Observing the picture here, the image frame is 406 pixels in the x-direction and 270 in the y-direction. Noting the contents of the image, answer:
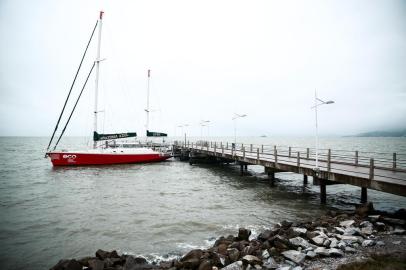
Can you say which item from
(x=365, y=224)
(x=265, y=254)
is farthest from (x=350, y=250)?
(x=365, y=224)

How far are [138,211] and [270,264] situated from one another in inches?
402

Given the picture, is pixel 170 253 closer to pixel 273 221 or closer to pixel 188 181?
pixel 273 221

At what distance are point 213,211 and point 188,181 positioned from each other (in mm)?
10795

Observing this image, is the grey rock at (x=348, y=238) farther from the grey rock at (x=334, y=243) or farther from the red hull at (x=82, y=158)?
the red hull at (x=82, y=158)

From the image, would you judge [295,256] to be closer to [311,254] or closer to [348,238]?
[311,254]

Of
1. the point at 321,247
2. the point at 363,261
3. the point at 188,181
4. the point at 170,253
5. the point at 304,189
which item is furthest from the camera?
the point at 188,181

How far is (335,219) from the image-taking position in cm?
1222

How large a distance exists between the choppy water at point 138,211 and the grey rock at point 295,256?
157 inches

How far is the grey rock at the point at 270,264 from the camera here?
7972 mm

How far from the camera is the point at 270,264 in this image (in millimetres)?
8141

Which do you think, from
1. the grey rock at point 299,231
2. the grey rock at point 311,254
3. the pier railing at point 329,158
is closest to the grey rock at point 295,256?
the grey rock at point 311,254

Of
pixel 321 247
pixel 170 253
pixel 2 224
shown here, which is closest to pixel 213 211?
pixel 170 253

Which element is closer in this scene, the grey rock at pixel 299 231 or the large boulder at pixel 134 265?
the large boulder at pixel 134 265

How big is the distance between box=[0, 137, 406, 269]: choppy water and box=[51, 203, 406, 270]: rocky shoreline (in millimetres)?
1969
